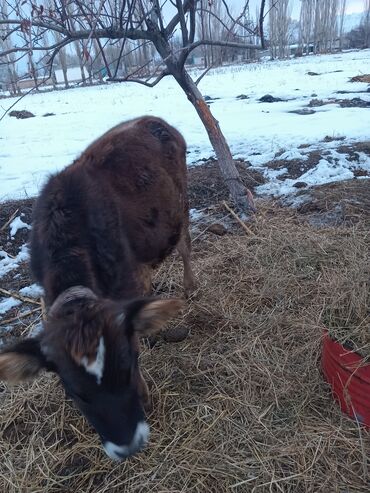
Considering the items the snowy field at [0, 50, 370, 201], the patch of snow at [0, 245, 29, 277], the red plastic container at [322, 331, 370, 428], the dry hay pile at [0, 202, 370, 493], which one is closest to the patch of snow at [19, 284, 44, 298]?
the patch of snow at [0, 245, 29, 277]

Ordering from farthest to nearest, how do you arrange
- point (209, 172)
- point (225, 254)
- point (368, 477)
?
point (209, 172)
point (225, 254)
point (368, 477)

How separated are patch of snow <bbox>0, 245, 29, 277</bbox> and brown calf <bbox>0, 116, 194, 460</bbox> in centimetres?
219

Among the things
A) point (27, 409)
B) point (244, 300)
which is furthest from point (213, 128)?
point (27, 409)

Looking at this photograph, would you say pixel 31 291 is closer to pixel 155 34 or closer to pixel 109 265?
pixel 109 265

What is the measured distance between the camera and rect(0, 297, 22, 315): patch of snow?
4727 mm

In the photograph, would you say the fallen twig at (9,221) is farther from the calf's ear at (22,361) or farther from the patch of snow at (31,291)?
the calf's ear at (22,361)

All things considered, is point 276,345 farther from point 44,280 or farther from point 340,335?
point 44,280

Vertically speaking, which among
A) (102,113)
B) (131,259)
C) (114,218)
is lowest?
(102,113)

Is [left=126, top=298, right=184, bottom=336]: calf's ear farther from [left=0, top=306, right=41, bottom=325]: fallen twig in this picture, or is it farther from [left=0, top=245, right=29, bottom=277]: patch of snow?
[left=0, top=245, right=29, bottom=277]: patch of snow

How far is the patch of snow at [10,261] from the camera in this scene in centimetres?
541

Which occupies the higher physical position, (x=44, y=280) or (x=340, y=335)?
(x=44, y=280)

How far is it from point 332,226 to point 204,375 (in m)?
2.70

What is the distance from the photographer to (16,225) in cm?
617

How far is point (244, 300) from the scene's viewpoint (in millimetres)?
4375
